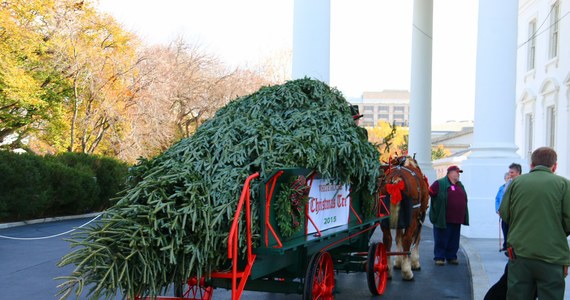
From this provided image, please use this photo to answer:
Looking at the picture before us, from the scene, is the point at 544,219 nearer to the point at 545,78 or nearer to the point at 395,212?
the point at 395,212

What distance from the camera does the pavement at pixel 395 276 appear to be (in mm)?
8016

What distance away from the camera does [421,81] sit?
69.1 ft

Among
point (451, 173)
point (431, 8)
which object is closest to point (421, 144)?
point (431, 8)

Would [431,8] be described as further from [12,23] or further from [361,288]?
[12,23]

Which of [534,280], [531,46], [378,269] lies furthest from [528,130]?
[534,280]

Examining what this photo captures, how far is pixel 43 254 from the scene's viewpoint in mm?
11859

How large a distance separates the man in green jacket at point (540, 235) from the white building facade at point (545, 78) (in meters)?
17.2

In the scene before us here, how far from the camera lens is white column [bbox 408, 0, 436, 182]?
69.1ft

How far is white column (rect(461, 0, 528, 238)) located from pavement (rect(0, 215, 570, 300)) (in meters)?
1.19

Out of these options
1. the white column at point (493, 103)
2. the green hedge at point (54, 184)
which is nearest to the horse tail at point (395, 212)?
the white column at point (493, 103)

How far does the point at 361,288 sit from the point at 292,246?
375 cm

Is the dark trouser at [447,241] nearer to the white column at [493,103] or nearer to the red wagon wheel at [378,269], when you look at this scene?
Answer: the red wagon wheel at [378,269]

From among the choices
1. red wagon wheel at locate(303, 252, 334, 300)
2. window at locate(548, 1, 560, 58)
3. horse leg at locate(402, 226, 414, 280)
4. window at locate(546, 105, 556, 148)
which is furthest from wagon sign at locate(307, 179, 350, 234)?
window at locate(546, 105, 556, 148)

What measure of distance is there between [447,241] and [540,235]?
557 centimetres
